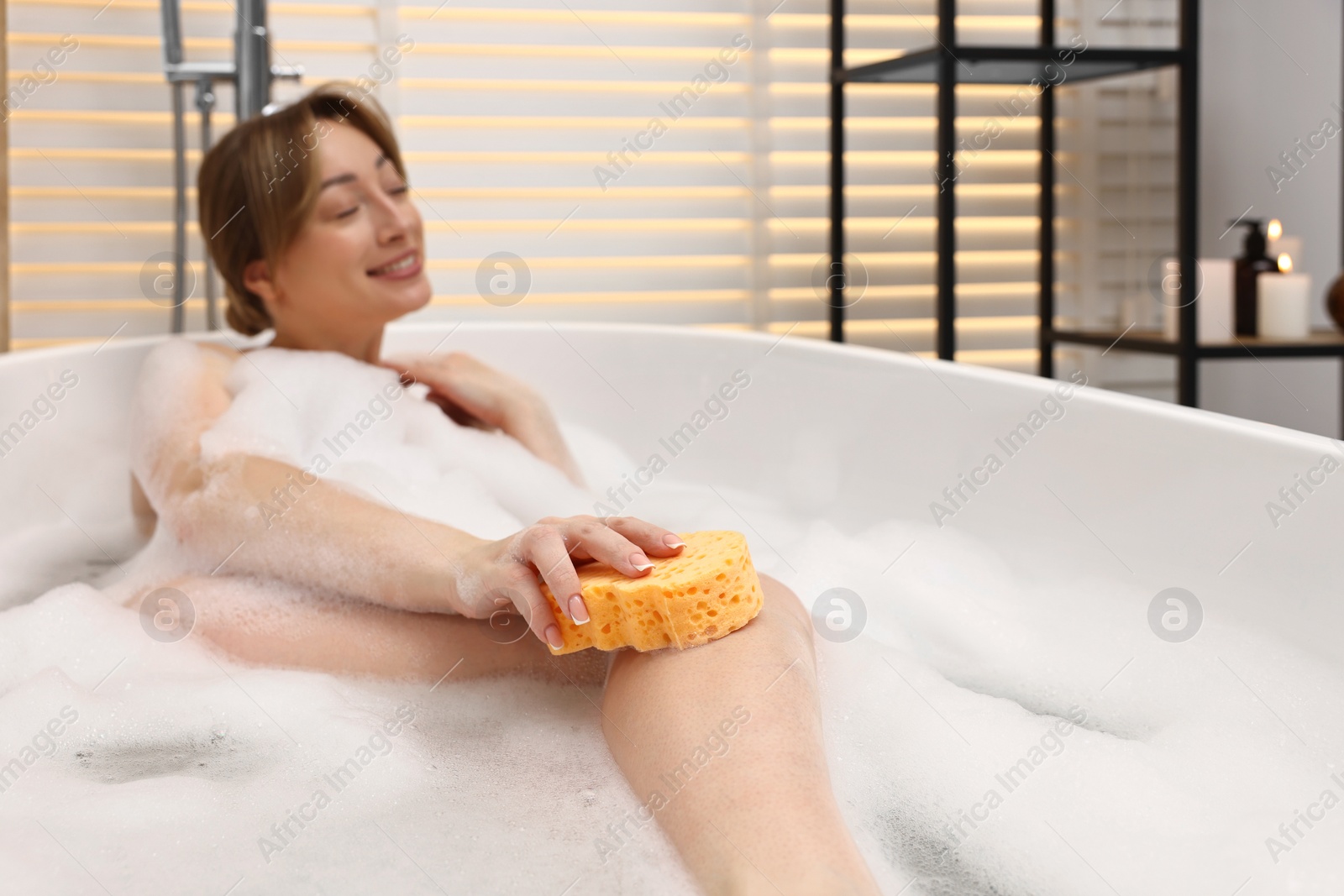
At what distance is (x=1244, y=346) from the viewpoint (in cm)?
187

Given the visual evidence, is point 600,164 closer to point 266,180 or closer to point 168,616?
point 266,180

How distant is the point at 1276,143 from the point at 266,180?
7.07 ft

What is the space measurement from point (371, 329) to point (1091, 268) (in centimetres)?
175

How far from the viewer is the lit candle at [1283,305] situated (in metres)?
1.97

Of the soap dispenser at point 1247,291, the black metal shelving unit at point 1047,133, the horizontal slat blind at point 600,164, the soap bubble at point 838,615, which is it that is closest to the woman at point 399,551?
the soap bubble at point 838,615

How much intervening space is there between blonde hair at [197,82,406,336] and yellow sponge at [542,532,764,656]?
2.64ft

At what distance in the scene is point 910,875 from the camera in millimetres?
681

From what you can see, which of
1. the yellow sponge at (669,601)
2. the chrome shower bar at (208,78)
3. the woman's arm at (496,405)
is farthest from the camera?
the chrome shower bar at (208,78)

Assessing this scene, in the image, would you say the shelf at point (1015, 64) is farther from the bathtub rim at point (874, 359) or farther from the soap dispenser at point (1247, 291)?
the bathtub rim at point (874, 359)

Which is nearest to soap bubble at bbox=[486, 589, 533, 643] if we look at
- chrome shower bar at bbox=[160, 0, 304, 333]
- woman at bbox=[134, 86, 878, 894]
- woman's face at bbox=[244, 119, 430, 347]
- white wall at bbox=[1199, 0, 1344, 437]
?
woman at bbox=[134, 86, 878, 894]

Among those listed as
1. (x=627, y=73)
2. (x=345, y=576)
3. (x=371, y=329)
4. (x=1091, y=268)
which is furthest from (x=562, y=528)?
(x=1091, y=268)

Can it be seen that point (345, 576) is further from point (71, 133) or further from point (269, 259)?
point (71, 133)

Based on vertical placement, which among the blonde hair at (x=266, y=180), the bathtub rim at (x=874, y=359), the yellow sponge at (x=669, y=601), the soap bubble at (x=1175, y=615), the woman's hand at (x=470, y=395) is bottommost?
the soap bubble at (x=1175, y=615)

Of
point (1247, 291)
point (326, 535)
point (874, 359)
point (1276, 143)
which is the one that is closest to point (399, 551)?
point (326, 535)
